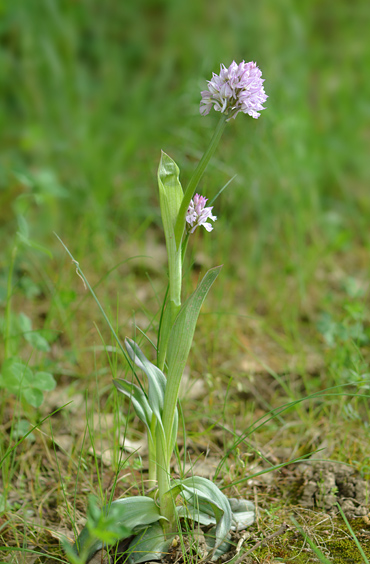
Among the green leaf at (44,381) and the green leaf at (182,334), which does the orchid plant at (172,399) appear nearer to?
the green leaf at (182,334)

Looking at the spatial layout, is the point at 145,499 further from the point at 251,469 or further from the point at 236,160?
the point at 236,160

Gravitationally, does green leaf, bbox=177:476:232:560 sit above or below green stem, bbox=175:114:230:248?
below

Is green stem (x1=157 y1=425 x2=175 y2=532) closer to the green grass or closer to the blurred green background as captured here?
the green grass

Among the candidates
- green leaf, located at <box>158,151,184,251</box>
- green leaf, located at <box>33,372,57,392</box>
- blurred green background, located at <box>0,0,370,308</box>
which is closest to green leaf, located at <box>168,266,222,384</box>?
green leaf, located at <box>158,151,184,251</box>

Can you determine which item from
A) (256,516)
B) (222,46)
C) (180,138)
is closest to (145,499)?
(256,516)

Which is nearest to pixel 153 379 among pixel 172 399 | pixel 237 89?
pixel 172 399

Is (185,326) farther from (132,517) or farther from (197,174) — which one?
(132,517)

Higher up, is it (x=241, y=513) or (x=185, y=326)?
(x=185, y=326)
